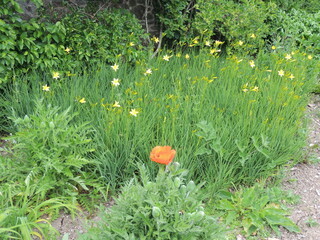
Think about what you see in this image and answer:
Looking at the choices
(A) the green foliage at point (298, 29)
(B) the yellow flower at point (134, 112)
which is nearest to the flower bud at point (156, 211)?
(B) the yellow flower at point (134, 112)

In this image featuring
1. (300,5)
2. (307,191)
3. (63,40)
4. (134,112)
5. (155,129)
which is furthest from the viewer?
(300,5)

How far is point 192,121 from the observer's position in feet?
9.72

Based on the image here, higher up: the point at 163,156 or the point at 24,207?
the point at 163,156

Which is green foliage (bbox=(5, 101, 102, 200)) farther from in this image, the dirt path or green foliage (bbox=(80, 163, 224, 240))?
the dirt path

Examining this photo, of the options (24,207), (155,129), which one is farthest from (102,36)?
(24,207)

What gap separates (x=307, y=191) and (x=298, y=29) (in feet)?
12.5

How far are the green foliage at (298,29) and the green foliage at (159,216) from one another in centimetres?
415

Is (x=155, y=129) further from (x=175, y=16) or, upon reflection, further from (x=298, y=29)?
(x=298, y=29)

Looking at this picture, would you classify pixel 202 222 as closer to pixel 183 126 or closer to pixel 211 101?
pixel 183 126

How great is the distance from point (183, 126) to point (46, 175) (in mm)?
1057

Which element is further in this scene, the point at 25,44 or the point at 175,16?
the point at 175,16

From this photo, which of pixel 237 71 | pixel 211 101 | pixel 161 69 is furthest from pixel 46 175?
pixel 237 71

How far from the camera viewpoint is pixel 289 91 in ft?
11.4

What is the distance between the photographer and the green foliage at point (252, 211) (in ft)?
7.67
